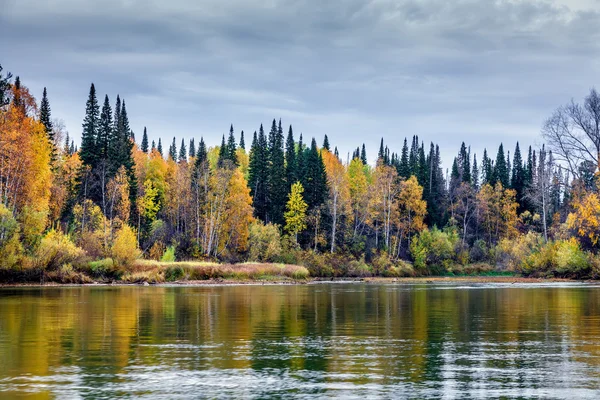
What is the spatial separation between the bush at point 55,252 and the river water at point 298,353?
91.6 feet

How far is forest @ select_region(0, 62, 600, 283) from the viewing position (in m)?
66.2

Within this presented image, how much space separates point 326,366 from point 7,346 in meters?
10.0

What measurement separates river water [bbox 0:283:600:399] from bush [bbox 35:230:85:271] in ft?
91.6

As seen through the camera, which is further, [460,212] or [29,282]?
[460,212]

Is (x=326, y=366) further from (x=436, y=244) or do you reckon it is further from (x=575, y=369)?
(x=436, y=244)

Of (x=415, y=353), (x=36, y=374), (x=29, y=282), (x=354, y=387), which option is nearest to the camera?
(x=354, y=387)

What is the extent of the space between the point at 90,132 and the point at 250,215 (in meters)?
25.7

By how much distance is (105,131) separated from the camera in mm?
100375

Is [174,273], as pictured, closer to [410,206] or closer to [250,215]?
[250,215]

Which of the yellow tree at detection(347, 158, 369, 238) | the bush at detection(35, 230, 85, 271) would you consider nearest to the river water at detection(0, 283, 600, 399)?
the bush at detection(35, 230, 85, 271)

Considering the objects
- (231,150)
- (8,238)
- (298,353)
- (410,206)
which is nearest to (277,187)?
→ (410,206)

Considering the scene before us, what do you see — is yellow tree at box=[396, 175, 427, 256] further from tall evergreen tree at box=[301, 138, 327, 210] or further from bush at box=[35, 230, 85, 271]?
bush at box=[35, 230, 85, 271]

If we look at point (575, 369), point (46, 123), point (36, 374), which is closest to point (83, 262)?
point (46, 123)

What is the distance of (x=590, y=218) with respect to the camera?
6644 centimetres
